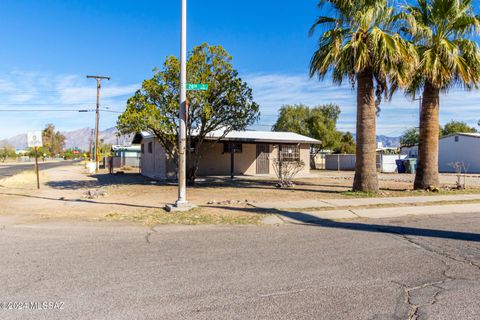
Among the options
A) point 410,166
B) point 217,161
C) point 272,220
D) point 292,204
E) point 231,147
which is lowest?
point 272,220

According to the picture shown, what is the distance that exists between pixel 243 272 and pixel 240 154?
21744mm

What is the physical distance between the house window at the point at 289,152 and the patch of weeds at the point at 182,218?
1741 cm

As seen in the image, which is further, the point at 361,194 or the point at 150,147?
the point at 150,147

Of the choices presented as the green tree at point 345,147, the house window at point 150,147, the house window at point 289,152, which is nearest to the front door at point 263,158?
the house window at point 289,152

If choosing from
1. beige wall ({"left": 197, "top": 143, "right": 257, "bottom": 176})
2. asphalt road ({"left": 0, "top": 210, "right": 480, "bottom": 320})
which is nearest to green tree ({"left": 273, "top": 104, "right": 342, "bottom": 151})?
beige wall ({"left": 197, "top": 143, "right": 257, "bottom": 176})

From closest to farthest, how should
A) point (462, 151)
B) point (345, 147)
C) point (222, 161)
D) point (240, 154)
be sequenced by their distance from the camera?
point (222, 161) → point (240, 154) → point (462, 151) → point (345, 147)

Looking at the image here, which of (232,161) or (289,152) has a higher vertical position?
(289,152)

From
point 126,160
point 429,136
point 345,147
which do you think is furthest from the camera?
point 345,147

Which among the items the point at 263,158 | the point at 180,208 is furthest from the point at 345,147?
the point at 180,208

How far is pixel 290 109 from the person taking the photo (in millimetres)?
51125

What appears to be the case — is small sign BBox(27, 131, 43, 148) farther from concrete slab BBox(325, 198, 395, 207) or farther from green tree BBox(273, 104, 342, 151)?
green tree BBox(273, 104, 342, 151)

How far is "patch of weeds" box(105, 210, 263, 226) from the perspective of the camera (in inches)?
368

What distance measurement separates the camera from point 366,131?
1491 cm

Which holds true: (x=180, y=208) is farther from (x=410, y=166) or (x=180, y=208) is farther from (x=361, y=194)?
(x=410, y=166)
